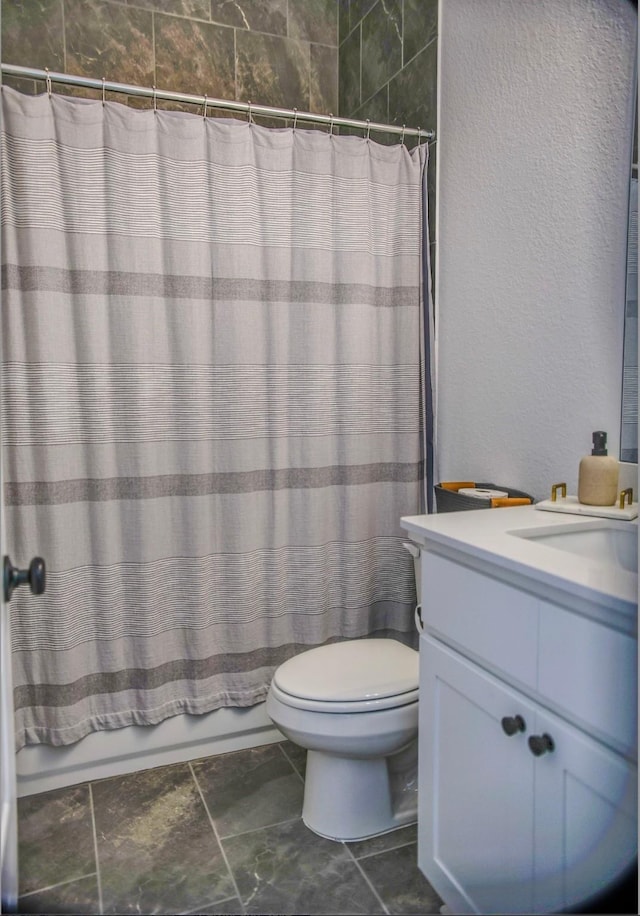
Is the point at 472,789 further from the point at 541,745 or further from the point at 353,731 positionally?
the point at 353,731

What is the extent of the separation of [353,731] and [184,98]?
1.69 meters

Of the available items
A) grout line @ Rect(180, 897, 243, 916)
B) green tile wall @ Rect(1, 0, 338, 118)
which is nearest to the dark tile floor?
grout line @ Rect(180, 897, 243, 916)

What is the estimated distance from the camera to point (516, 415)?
1.75 m

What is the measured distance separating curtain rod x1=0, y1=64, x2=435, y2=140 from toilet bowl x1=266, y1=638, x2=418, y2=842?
5.03 ft

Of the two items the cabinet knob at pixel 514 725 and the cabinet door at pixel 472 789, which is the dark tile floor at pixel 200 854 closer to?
the cabinet door at pixel 472 789

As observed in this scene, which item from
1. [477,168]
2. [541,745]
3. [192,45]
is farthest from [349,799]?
[192,45]

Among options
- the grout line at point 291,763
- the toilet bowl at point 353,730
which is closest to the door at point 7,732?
the toilet bowl at point 353,730

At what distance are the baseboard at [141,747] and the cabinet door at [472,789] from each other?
32.1 inches

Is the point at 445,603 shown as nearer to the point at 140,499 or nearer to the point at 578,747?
the point at 578,747

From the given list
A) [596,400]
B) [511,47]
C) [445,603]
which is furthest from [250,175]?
[445,603]

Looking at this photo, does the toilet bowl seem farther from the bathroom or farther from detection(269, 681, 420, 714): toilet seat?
the bathroom

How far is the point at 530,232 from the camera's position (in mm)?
1672

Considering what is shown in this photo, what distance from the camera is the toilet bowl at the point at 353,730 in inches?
60.2

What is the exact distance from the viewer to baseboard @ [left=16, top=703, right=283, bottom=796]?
6.00ft
